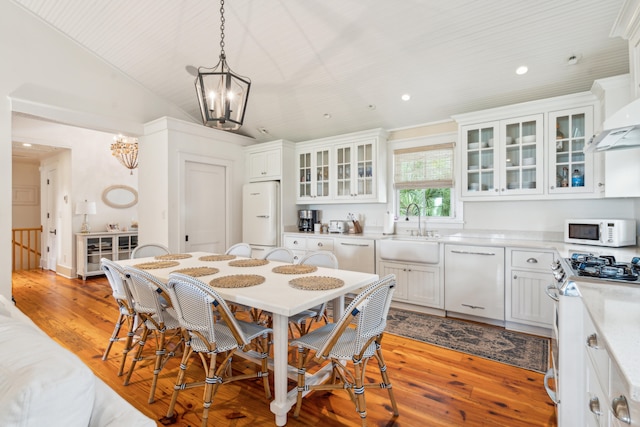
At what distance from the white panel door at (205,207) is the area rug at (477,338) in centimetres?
295

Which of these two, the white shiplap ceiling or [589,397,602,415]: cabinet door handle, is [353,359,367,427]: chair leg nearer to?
[589,397,602,415]: cabinet door handle

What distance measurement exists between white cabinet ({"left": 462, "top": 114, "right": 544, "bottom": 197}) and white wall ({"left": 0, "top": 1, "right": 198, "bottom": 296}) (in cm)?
451

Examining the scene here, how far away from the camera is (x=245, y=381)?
2305 mm

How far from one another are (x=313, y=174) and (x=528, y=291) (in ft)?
10.2

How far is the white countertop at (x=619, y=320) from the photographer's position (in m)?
0.71

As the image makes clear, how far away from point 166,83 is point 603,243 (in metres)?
5.35

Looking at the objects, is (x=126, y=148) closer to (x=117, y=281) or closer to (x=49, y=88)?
(x=49, y=88)

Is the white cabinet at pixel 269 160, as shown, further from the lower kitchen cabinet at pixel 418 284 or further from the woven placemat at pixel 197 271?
the woven placemat at pixel 197 271

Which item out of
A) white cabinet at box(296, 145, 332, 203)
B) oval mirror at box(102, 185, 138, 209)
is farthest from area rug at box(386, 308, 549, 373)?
oval mirror at box(102, 185, 138, 209)

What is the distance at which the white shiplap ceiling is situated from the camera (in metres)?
2.62

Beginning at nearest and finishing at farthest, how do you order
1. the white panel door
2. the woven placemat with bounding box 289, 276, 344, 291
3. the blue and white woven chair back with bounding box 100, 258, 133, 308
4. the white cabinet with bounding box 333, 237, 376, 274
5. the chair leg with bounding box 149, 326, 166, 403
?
the woven placemat with bounding box 289, 276, 344, 291 → the chair leg with bounding box 149, 326, 166, 403 → the blue and white woven chair back with bounding box 100, 258, 133, 308 → the white cabinet with bounding box 333, 237, 376, 274 → the white panel door

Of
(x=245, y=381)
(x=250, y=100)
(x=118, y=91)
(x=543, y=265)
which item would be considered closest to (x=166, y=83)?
(x=118, y=91)

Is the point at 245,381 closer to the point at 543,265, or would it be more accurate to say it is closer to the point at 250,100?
the point at 543,265

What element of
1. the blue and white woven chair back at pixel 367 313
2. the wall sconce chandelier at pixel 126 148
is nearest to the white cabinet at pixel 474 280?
the blue and white woven chair back at pixel 367 313
